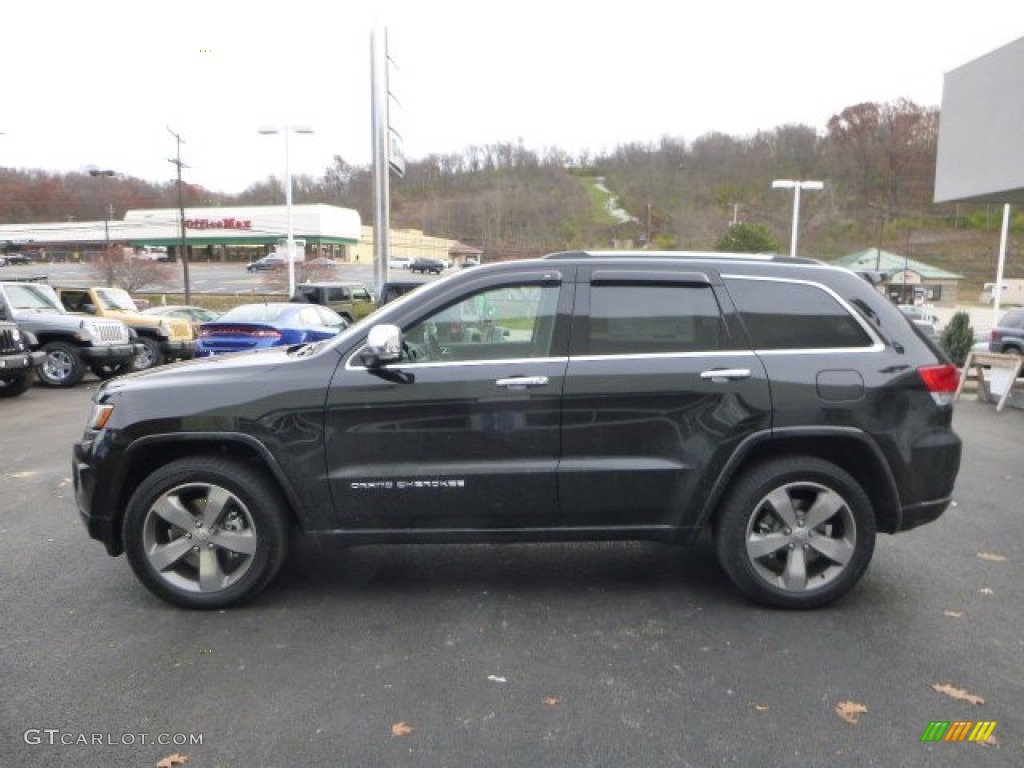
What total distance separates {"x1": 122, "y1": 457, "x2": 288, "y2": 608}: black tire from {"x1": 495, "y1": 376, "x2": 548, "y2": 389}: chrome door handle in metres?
1.32

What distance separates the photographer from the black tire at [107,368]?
1487cm

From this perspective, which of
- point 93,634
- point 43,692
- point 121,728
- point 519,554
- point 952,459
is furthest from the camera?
point 519,554

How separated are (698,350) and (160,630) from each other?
3037 mm

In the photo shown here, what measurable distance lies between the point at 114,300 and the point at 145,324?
150 cm

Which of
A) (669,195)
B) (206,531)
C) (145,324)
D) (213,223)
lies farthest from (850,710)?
(213,223)

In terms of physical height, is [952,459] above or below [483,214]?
below

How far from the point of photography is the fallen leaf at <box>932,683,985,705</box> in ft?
10.8

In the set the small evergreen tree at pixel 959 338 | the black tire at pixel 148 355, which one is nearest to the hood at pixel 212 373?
the black tire at pixel 148 355

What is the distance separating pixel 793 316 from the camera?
423 cm

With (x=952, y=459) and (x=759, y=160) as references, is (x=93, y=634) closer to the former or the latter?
(x=952, y=459)

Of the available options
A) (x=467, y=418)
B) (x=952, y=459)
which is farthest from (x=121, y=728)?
(x=952, y=459)

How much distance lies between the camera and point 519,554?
5.05 metres

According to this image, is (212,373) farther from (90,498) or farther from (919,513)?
(919,513)

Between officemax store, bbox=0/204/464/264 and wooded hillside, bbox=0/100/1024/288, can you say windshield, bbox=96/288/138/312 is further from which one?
officemax store, bbox=0/204/464/264
